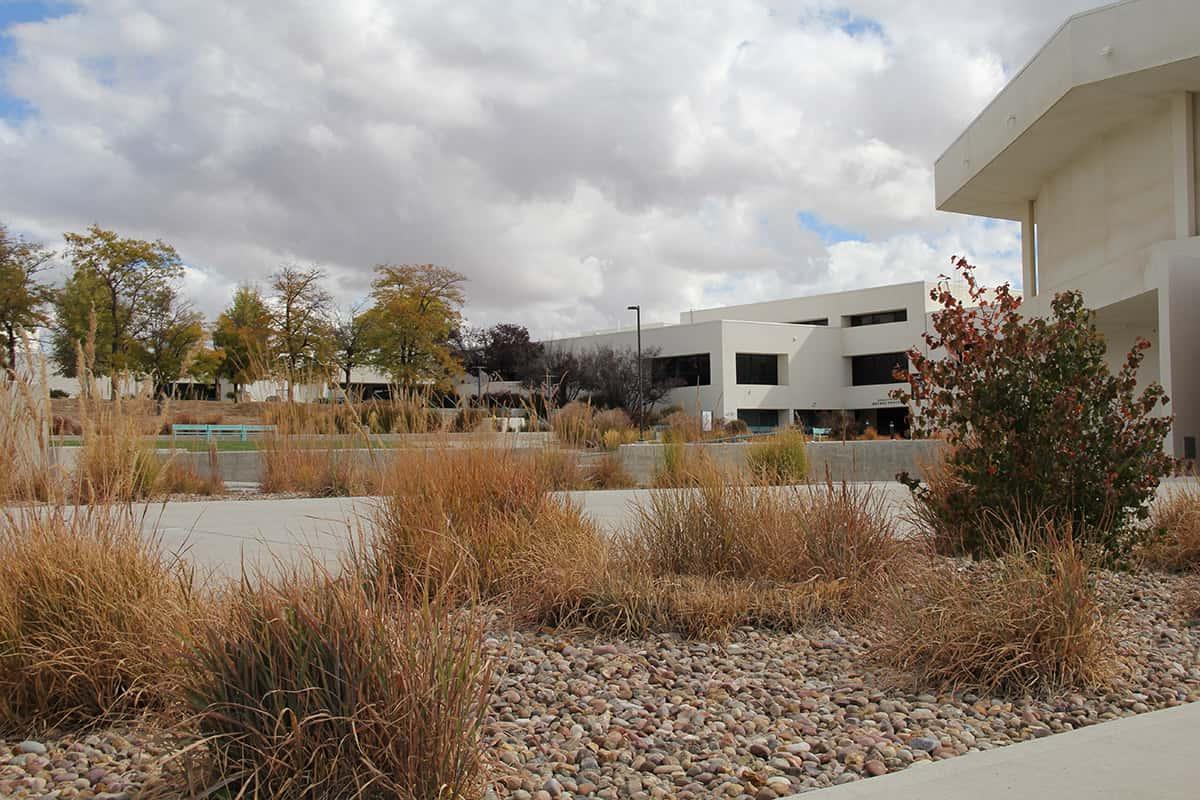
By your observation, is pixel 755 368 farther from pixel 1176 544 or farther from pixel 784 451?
pixel 1176 544

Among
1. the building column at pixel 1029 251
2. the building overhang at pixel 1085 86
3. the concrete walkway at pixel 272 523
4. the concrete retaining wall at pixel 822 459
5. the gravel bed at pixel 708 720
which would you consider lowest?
the gravel bed at pixel 708 720

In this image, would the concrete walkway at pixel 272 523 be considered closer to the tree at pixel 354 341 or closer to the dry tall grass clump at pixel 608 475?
the dry tall grass clump at pixel 608 475

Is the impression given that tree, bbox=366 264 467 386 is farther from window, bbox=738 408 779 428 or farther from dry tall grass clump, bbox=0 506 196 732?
dry tall grass clump, bbox=0 506 196 732

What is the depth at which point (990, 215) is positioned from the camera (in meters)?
29.2

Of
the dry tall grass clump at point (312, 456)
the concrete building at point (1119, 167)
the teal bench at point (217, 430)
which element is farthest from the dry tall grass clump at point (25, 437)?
the concrete building at point (1119, 167)

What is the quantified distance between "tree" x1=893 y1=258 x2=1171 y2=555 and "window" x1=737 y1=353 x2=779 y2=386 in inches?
1771

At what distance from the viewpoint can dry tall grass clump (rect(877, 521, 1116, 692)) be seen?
4.04 metres

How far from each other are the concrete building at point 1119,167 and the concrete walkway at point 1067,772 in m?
15.7

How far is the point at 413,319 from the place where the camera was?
44875mm

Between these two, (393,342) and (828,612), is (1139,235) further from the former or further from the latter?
(393,342)

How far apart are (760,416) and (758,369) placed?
8.42 ft

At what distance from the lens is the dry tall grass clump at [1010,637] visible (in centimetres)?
404

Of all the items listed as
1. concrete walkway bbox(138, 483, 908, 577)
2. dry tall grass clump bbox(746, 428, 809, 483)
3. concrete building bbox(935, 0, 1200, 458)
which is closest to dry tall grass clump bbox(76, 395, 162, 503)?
concrete walkway bbox(138, 483, 908, 577)

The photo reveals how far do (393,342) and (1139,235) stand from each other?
3255 cm
